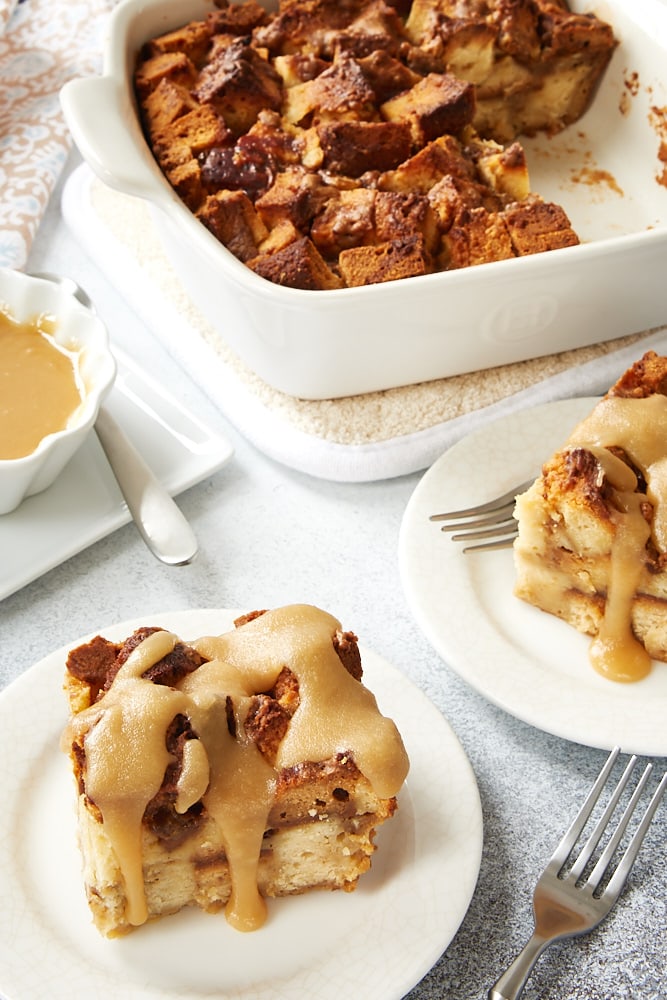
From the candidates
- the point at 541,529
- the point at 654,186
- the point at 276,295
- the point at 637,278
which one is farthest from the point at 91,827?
the point at 654,186

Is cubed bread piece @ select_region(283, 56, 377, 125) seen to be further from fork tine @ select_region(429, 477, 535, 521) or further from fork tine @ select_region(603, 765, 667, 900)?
fork tine @ select_region(603, 765, 667, 900)

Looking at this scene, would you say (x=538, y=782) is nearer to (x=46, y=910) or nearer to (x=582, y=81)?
(x=46, y=910)

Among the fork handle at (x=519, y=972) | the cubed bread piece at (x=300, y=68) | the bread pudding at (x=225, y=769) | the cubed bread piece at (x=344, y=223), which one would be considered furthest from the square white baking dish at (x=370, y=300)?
the fork handle at (x=519, y=972)

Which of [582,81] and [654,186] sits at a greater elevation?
[582,81]

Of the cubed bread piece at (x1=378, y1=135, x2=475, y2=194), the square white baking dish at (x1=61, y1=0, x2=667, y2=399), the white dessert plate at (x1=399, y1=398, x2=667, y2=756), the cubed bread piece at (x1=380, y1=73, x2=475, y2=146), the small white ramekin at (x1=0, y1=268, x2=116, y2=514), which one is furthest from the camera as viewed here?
the cubed bread piece at (x1=380, y1=73, x2=475, y2=146)

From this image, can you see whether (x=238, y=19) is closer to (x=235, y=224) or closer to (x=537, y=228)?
(x=235, y=224)

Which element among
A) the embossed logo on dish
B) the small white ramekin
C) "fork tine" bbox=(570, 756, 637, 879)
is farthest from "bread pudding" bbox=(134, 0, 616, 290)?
"fork tine" bbox=(570, 756, 637, 879)

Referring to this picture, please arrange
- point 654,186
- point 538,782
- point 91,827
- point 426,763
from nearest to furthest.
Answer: point 91,827, point 426,763, point 538,782, point 654,186
